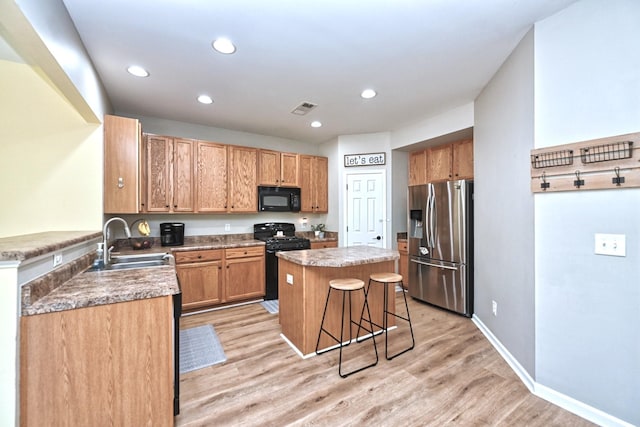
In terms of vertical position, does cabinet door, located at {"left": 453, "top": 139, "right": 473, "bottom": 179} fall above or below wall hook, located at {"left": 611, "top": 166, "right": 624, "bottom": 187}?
above

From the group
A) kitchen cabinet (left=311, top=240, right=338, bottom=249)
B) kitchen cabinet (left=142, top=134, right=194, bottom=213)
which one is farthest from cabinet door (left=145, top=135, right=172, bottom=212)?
kitchen cabinet (left=311, top=240, right=338, bottom=249)

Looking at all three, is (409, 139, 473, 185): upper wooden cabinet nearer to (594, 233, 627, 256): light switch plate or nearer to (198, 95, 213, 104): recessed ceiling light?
(594, 233, 627, 256): light switch plate

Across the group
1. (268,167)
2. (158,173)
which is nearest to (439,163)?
(268,167)

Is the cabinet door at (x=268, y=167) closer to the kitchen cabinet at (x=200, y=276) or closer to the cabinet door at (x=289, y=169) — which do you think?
the cabinet door at (x=289, y=169)

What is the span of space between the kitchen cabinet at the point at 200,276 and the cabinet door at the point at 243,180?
79cm

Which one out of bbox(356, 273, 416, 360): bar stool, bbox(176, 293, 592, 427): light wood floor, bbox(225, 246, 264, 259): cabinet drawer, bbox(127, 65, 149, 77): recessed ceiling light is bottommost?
bbox(176, 293, 592, 427): light wood floor

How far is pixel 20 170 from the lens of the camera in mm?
2049

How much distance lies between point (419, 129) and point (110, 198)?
153 inches

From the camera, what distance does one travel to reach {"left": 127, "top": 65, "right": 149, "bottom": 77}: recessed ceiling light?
2367 millimetres

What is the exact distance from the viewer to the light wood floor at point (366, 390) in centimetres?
164

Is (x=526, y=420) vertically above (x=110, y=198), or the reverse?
(x=110, y=198)

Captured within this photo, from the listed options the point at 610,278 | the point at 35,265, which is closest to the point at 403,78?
the point at 610,278

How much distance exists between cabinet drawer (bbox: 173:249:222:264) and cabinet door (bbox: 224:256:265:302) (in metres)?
0.18

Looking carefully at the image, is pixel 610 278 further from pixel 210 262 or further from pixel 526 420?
pixel 210 262
